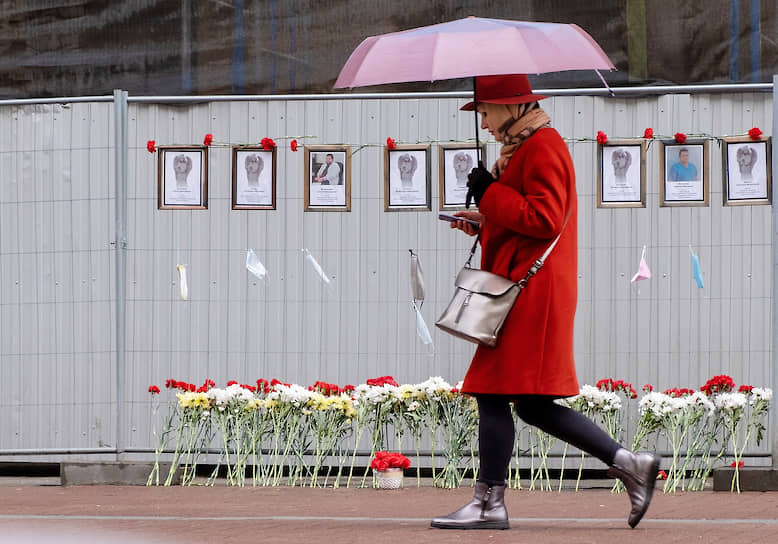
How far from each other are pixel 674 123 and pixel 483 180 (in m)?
3.42

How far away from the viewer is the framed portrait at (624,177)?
8.71 metres

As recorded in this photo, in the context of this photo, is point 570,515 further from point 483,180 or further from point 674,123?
point 674,123

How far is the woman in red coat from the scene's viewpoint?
548 cm

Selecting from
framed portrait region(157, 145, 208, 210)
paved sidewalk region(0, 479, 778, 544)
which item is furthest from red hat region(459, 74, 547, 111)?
framed portrait region(157, 145, 208, 210)

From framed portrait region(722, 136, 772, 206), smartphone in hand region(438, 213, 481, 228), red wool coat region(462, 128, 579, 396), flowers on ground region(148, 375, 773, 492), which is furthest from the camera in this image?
framed portrait region(722, 136, 772, 206)

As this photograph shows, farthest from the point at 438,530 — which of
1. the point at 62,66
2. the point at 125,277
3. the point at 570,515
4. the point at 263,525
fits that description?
the point at 62,66

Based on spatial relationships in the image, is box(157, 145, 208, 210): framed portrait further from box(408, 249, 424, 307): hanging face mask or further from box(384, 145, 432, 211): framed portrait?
box(408, 249, 424, 307): hanging face mask

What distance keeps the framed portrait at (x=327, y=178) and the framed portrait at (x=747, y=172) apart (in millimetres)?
2319

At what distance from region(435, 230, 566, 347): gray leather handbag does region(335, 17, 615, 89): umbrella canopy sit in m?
0.72

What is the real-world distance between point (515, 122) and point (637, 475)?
147 cm

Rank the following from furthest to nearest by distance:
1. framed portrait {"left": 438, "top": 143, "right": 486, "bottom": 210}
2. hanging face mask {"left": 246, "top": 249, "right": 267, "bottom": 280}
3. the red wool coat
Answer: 1. hanging face mask {"left": 246, "top": 249, "right": 267, "bottom": 280}
2. framed portrait {"left": 438, "top": 143, "right": 486, "bottom": 210}
3. the red wool coat

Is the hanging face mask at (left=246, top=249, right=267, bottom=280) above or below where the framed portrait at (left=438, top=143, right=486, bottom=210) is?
below

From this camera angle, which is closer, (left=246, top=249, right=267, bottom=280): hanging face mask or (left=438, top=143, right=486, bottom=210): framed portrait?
(left=438, top=143, right=486, bottom=210): framed portrait

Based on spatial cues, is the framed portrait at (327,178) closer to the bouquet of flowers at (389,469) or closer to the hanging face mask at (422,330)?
the hanging face mask at (422,330)
